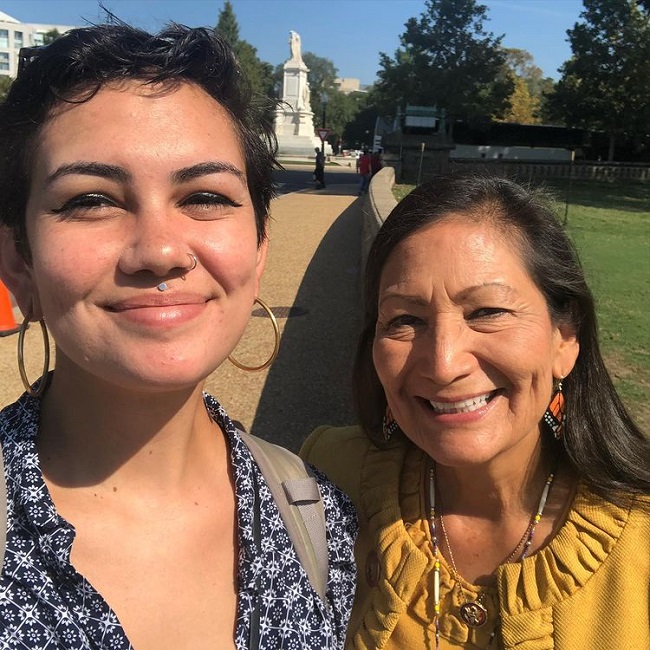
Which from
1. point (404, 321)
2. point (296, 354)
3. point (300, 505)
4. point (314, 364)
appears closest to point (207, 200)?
point (404, 321)

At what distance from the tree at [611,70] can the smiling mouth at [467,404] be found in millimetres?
41877

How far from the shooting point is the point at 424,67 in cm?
4994

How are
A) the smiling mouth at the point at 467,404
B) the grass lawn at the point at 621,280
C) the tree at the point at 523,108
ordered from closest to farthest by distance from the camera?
1. the smiling mouth at the point at 467,404
2. the grass lawn at the point at 621,280
3. the tree at the point at 523,108

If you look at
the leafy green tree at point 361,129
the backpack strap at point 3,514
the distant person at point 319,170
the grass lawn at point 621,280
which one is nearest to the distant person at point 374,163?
the distant person at point 319,170

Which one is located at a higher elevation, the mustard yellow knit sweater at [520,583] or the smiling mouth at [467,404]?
the smiling mouth at [467,404]

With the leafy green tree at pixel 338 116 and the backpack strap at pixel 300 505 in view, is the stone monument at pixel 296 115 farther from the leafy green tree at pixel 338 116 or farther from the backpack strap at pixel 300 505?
the backpack strap at pixel 300 505

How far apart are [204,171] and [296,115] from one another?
58764 mm

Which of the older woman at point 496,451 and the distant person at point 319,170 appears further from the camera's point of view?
the distant person at point 319,170

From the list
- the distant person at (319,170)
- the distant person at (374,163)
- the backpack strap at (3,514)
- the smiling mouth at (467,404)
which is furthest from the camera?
the distant person at (374,163)

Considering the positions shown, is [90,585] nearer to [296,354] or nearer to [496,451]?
[496,451]

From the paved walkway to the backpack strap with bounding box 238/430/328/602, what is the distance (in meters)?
1.28

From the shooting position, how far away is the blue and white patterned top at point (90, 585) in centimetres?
129

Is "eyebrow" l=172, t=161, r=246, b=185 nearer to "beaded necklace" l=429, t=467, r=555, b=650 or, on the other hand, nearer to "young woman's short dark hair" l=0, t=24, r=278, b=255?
"young woman's short dark hair" l=0, t=24, r=278, b=255

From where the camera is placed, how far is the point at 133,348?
4.57ft
